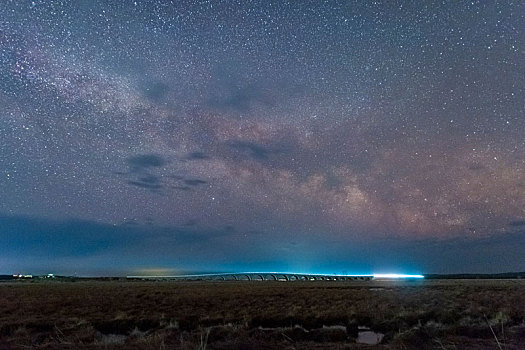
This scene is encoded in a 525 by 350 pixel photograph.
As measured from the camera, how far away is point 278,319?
2625 cm

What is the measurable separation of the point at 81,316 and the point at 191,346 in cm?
1725

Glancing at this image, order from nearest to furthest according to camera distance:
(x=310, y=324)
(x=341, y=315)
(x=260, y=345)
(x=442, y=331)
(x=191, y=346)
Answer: (x=191, y=346) → (x=260, y=345) → (x=442, y=331) → (x=310, y=324) → (x=341, y=315)

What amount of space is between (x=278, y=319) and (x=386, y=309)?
8.11 meters

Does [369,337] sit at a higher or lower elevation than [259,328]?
lower

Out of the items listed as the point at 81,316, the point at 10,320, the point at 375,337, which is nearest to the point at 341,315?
the point at 375,337

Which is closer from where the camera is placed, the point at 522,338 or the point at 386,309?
the point at 522,338

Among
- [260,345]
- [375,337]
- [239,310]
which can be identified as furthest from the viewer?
[239,310]

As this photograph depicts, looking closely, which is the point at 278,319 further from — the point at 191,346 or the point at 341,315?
the point at 191,346

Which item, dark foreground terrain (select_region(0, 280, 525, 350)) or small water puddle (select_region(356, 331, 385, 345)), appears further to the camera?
small water puddle (select_region(356, 331, 385, 345))

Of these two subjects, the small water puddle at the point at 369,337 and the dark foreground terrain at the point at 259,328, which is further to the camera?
the small water puddle at the point at 369,337

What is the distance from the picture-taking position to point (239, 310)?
30469 millimetres

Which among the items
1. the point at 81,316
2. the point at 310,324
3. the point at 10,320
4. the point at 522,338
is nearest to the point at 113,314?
the point at 81,316

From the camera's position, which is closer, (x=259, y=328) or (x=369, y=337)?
(x=369, y=337)

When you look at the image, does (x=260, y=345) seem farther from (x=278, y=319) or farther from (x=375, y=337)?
(x=278, y=319)
